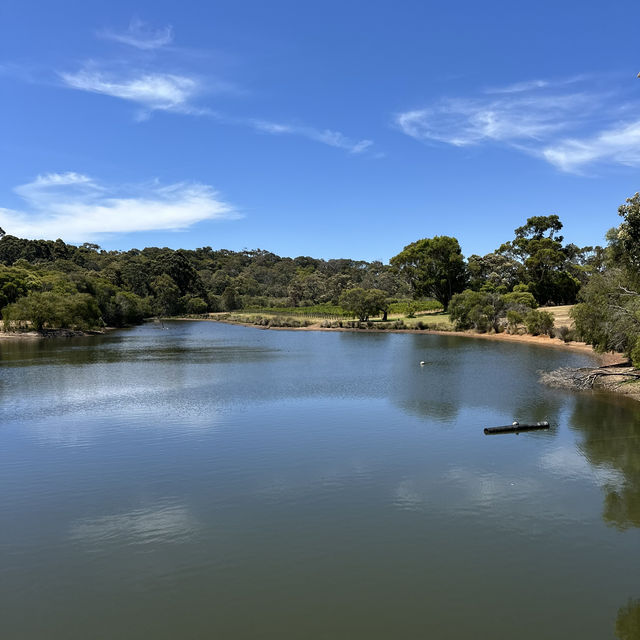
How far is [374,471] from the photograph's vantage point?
19.0m

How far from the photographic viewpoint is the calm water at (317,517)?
11.0m

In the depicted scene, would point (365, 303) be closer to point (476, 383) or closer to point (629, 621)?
point (476, 383)

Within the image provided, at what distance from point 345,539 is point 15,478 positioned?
12.7m

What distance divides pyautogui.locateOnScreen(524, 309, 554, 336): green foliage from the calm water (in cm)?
3615

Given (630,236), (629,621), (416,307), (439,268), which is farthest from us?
(416,307)

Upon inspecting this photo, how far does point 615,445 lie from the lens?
73.4 feet

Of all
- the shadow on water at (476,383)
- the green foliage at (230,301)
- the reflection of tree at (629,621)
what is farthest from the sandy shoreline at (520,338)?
Result: the green foliage at (230,301)

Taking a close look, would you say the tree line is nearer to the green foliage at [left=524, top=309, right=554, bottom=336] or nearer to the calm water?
the green foliage at [left=524, top=309, right=554, bottom=336]

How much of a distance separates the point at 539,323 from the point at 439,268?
→ 110 ft

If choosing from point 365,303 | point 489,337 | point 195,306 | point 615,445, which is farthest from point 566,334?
point 195,306

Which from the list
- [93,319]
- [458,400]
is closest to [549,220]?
[458,400]

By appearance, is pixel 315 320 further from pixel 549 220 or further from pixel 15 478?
pixel 15 478

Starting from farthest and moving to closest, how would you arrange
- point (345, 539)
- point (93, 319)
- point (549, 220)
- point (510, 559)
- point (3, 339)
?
point (549, 220), point (93, 319), point (3, 339), point (345, 539), point (510, 559)

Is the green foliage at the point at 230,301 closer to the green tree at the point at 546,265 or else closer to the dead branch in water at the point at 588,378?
the green tree at the point at 546,265
